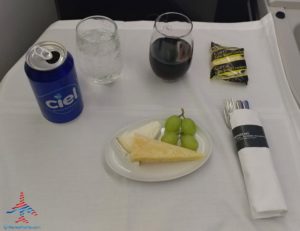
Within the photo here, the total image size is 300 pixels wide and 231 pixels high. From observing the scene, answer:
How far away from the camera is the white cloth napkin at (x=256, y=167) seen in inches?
20.6

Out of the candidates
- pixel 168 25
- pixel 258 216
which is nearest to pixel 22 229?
pixel 258 216

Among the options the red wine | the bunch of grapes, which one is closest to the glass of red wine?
the red wine

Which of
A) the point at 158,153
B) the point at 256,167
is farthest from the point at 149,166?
the point at 256,167

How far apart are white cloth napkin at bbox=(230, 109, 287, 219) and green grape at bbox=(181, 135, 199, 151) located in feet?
0.24

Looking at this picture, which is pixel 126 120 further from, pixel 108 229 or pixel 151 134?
pixel 108 229

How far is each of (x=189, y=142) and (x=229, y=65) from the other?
222 mm

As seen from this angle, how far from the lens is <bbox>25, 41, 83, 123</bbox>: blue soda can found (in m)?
0.54

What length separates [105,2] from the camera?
105 centimetres

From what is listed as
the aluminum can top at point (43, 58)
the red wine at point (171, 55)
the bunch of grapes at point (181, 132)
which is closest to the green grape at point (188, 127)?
the bunch of grapes at point (181, 132)

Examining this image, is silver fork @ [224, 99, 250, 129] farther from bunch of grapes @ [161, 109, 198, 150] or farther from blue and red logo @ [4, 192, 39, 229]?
blue and red logo @ [4, 192, 39, 229]

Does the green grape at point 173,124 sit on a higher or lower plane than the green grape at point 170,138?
higher

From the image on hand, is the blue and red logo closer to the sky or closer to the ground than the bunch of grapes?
closer to the ground

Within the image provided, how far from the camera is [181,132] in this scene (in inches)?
24.0

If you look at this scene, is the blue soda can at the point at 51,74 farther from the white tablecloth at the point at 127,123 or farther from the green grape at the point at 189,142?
the green grape at the point at 189,142
